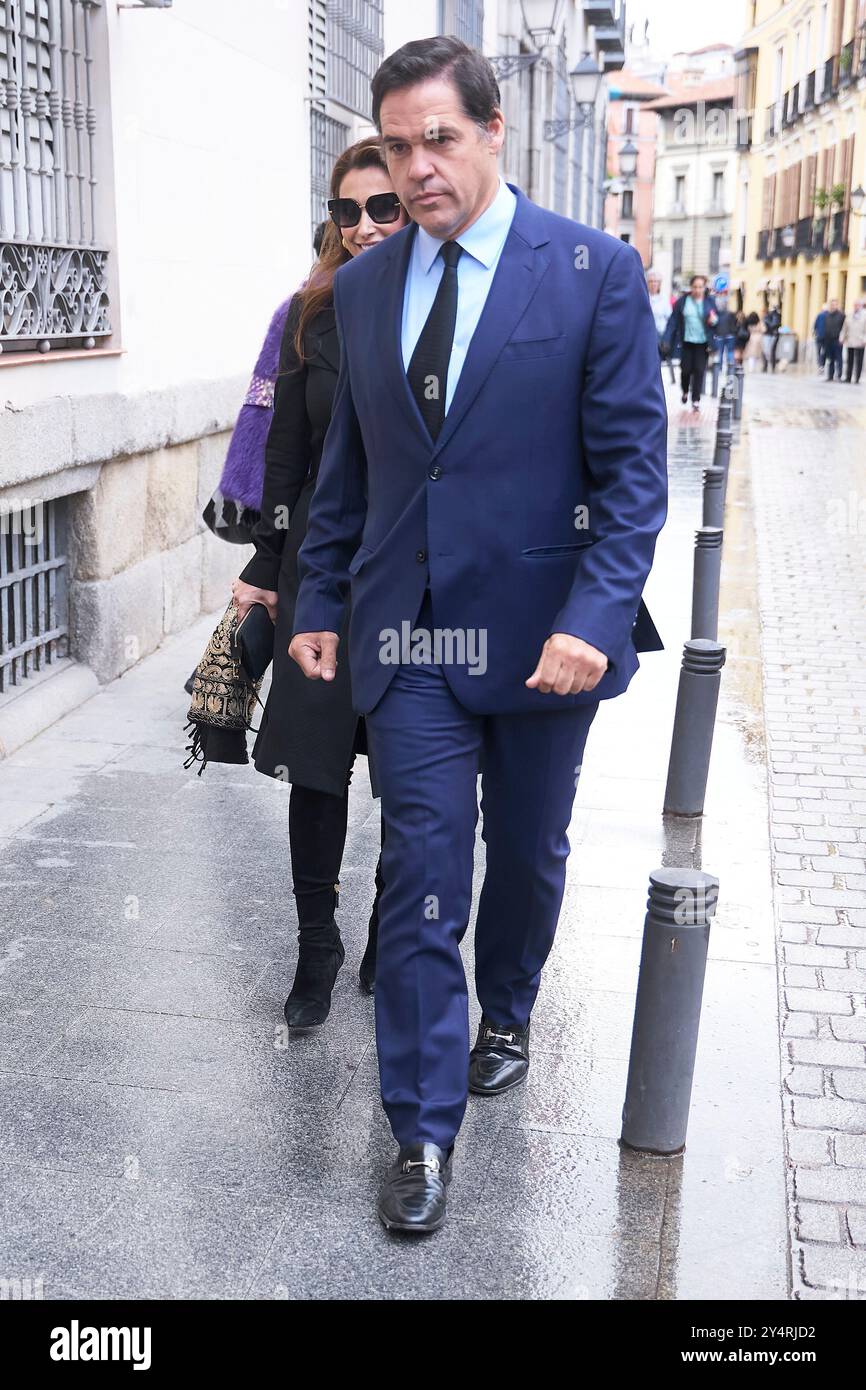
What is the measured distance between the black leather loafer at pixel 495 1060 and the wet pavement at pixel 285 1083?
4cm

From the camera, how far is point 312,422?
3613mm

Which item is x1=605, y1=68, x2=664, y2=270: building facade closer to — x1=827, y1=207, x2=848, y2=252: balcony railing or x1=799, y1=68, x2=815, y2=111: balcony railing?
x1=799, y1=68, x2=815, y2=111: balcony railing

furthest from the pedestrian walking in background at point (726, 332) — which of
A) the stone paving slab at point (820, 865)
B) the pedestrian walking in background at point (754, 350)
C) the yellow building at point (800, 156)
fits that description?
the stone paving slab at point (820, 865)

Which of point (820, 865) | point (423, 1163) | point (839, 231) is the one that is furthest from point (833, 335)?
point (423, 1163)

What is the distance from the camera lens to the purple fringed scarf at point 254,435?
382cm

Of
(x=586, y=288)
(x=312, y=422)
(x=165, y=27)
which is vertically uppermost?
(x=165, y=27)

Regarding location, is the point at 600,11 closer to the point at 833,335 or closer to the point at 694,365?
the point at 833,335

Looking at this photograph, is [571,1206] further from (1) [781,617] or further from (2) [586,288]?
(1) [781,617]

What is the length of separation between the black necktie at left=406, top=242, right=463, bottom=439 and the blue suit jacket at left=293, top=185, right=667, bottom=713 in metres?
0.03

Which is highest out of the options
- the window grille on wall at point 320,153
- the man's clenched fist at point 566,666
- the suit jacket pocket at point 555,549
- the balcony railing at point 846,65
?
the balcony railing at point 846,65

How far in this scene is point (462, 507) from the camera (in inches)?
112

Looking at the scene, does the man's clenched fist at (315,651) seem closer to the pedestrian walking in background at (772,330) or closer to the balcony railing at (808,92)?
the pedestrian walking in background at (772,330)
